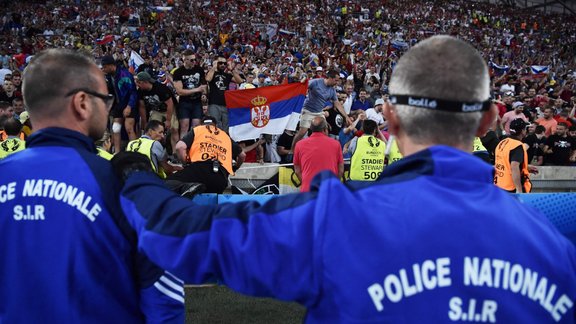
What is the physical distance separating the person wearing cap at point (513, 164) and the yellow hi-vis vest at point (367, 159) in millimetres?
1657

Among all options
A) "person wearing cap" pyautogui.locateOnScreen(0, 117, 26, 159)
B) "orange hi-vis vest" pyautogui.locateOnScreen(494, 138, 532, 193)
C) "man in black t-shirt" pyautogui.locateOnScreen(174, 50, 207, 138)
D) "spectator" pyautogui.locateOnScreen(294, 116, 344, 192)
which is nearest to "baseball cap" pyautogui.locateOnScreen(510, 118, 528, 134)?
"orange hi-vis vest" pyautogui.locateOnScreen(494, 138, 532, 193)

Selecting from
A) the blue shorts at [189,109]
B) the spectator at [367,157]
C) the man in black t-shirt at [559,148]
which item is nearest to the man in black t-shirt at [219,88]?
the blue shorts at [189,109]

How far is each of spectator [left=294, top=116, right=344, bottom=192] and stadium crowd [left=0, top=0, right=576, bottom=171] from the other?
9.43ft

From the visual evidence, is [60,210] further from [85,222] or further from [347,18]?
[347,18]

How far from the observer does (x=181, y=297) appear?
1.93 meters

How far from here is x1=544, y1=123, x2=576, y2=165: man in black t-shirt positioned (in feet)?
40.6

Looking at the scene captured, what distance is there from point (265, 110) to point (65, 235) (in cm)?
943

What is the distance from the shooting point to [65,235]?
68.1 inches

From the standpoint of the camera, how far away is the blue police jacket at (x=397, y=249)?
1.25 metres

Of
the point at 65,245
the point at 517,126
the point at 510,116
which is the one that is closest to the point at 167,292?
the point at 65,245

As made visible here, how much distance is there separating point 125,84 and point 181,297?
836 centimetres

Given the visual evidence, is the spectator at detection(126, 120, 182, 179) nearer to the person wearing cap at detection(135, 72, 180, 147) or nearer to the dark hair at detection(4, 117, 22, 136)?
the dark hair at detection(4, 117, 22, 136)

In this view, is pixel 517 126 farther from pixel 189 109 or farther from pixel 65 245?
pixel 65 245

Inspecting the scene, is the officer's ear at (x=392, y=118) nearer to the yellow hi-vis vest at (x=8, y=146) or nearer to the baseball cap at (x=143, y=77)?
the yellow hi-vis vest at (x=8, y=146)
